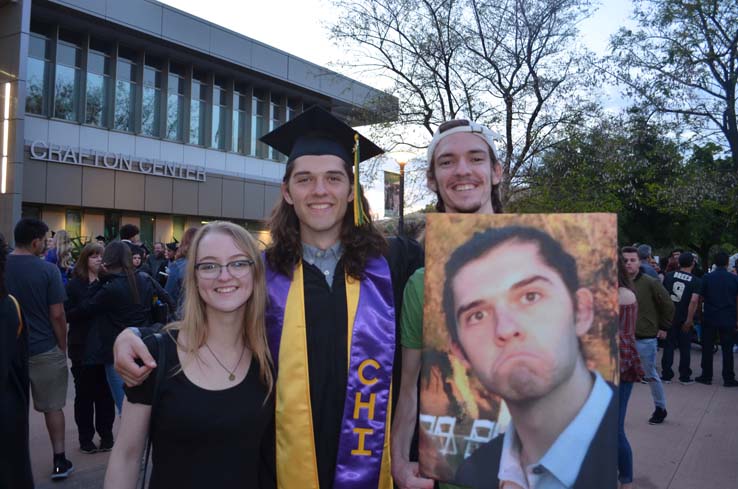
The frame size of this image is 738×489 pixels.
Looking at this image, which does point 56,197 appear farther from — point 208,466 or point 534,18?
point 208,466

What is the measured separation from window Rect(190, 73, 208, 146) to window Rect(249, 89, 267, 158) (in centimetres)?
226

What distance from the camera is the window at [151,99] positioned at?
2058 centimetres

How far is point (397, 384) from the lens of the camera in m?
2.38

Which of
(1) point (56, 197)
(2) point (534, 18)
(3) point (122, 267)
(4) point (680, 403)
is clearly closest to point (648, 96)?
(2) point (534, 18)

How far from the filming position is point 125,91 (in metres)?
20.0

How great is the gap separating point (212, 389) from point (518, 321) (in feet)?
3.54

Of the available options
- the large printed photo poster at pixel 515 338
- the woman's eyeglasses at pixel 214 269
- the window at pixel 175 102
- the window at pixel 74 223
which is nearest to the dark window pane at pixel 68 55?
the window at pixel 175 102

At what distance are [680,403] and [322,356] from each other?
694 centimetres

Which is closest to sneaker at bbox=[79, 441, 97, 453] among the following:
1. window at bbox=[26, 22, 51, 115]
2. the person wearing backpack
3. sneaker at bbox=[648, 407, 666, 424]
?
the person wearing backpack

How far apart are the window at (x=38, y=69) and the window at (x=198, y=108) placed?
5.27 metres

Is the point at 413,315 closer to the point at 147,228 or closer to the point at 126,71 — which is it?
the point at 147,228

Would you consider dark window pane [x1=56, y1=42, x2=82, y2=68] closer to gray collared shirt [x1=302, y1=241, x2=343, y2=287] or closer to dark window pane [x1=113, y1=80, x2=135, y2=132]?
dark window pane [x1=113, y1=80, x2=135, y2=132]

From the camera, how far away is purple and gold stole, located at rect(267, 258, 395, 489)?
216 centimetres

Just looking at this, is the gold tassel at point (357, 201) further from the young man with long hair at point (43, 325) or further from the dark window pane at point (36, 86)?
the dark window pane at point (36, 86)
